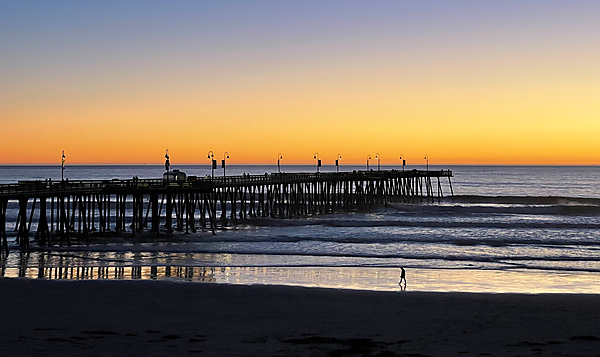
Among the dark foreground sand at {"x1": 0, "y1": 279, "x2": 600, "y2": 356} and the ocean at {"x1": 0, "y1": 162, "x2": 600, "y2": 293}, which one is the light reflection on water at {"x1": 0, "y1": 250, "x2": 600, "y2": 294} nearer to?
the ocean at {"x1": 0, "y1": 162, "x2": 600, "y2": 293}

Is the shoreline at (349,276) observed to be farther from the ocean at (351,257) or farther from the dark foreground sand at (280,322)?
the dark foreground sand at (280,322)

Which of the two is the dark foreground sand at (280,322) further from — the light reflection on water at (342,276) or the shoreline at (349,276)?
the light reflection on water at (342,276)

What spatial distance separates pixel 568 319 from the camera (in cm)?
1730

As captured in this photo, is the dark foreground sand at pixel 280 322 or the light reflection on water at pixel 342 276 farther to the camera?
the light reflection on water at pixel 342 276

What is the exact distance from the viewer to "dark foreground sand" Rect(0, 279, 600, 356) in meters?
14.1

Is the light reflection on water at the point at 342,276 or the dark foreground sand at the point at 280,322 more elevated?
the dark foreground sand at the point at 280,322

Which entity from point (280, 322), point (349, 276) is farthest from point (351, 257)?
point (280, 322)

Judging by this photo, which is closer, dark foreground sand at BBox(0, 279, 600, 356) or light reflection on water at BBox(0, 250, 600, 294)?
dark foreground sand at BBox(0, 279, 600, 356)

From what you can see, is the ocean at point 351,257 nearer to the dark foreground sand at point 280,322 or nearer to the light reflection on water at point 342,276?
the light reflection on water at point 342,276

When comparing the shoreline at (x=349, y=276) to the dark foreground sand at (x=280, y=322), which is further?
the shoreline at (x=349, y=276)

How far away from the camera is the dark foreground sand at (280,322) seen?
14.1m

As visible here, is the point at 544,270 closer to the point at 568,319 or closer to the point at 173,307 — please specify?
the point at 568,319

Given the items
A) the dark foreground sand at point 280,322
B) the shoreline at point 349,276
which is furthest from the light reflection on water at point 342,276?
the dark foreground sand at point 280,322

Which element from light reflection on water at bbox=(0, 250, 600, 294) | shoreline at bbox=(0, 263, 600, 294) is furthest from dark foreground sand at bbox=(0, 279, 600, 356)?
light reflection on water at bbox=(0, 250, 600, 294)
